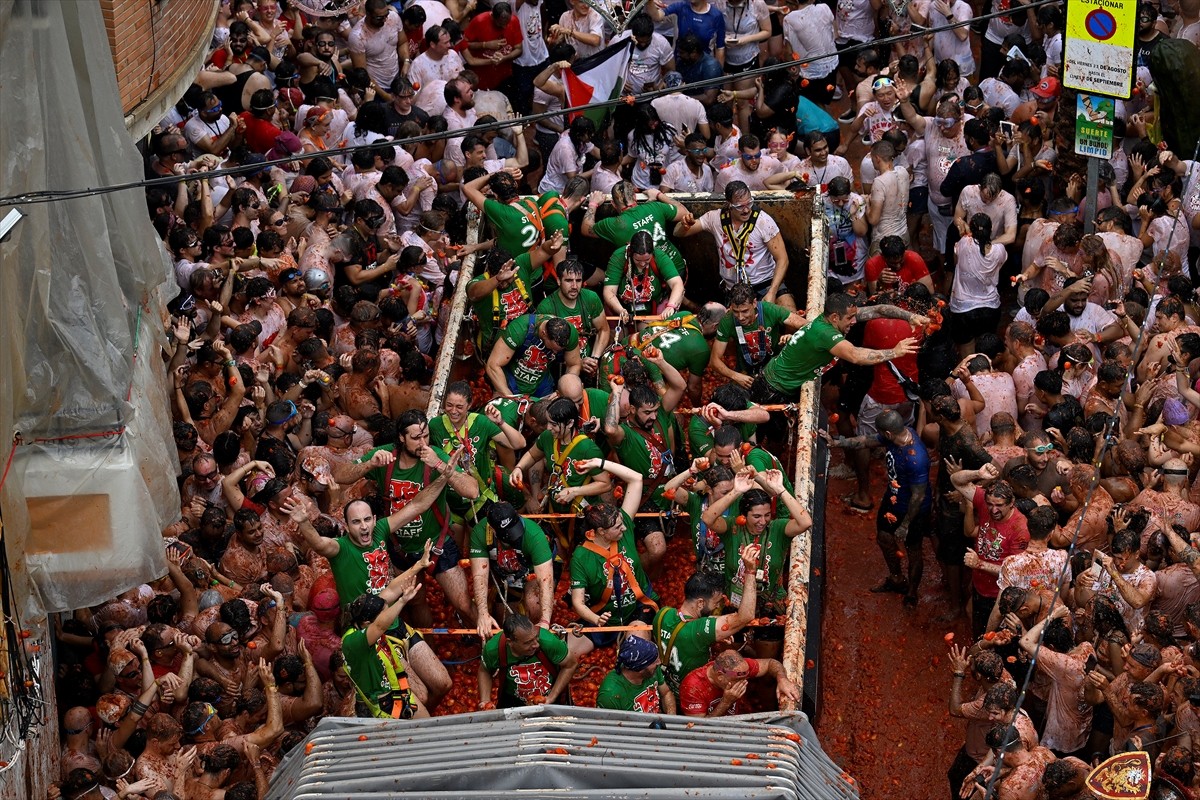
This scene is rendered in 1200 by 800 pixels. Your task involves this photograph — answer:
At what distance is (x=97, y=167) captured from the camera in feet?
36.6

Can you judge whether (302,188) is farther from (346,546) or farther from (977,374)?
(977,374)

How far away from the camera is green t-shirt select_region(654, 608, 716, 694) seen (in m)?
11.5

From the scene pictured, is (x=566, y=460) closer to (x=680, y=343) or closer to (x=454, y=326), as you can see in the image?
(x=680, y=343)

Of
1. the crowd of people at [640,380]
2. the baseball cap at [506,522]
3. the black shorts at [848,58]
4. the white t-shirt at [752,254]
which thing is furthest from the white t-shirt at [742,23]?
the baseball cap at [506,522]

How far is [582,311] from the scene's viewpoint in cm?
1468

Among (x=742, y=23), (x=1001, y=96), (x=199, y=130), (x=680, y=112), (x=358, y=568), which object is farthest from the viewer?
(x=742, y=23)

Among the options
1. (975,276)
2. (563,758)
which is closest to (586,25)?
(975,276)

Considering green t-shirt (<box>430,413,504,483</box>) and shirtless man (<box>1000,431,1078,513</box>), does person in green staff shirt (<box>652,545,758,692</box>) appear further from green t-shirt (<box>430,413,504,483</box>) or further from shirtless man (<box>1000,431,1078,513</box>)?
shirtless man (<box>1000,431,1078,513</box>)

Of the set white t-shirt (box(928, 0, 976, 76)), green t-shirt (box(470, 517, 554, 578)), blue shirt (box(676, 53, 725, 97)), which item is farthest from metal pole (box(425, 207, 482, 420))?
white t-shirt (box(928, 0, 976, 76))

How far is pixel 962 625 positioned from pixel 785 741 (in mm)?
4297

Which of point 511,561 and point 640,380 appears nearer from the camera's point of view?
point 511,561

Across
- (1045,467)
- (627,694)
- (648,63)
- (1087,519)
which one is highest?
(648,63)

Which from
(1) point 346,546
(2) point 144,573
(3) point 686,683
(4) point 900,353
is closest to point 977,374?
(4) point 900,353

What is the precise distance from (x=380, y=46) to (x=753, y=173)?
4.28 meters
